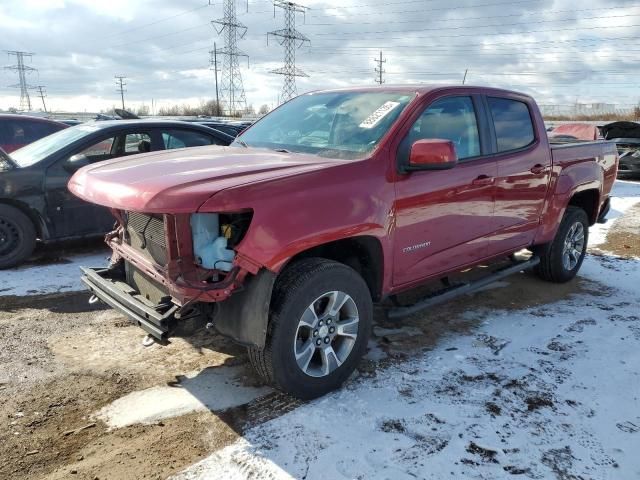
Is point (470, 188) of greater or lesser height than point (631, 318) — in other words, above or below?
above

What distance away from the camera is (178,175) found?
9.96 ft

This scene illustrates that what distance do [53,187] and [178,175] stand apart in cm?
371

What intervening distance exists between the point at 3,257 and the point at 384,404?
15.4 ft

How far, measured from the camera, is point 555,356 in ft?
13.3

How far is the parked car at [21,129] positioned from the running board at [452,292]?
23.0 feet

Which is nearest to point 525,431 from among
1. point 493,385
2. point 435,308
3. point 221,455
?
point 493,385

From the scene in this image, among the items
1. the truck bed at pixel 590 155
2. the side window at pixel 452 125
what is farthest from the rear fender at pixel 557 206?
the side window at pixel 452 125

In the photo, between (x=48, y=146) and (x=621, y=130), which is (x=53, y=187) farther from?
(x=621, y=130)

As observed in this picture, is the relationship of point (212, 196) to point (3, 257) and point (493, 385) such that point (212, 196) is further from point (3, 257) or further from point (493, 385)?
point (3, 257)

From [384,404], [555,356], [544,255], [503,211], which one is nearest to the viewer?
[384,404]

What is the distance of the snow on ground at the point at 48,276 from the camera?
530cm

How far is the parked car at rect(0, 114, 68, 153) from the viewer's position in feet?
28.3

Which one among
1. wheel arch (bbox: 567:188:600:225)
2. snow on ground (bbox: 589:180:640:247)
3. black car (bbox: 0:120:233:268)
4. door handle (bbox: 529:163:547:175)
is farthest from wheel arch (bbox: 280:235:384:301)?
snow on ground (bbox: 589:180:640:247)

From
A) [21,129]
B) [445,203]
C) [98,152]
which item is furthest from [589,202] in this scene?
[21,129]
